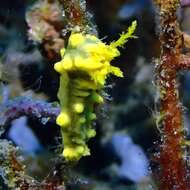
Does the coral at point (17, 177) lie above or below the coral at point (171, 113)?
below

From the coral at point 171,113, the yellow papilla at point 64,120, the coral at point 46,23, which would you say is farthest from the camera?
the coral at point 46,23

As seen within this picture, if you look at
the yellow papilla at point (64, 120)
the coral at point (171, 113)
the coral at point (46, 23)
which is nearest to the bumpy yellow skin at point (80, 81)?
the yellow papilla at point (64, 120)

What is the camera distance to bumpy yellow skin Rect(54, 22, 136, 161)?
1.29m

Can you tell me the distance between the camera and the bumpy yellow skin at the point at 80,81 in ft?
4.22

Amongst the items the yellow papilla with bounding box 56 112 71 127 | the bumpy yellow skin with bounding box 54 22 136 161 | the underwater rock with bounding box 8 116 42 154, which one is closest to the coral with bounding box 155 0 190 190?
the bumpy yellow skin with bounding box 54 22 136 161

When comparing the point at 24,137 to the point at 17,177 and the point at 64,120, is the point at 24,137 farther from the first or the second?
the point at 64,120

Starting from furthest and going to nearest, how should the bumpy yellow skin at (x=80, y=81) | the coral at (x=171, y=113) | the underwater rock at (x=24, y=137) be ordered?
1. the underwater rock at (x=24, y=137)
2. the coral at (x=171, y=113)
3. the bumpy yellow skin at (x=80, y=81)

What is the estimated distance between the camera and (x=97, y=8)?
275cm

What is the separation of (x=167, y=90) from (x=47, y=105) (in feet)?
2.29

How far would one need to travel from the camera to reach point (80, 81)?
52.1 inches

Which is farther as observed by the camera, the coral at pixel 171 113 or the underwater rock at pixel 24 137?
the underwater rock at pixel 24 137

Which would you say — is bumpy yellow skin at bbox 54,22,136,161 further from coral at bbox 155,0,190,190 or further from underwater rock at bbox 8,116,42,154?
underwater rock at bbox 8,116,42,154

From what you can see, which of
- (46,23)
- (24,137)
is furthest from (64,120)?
(24,137)

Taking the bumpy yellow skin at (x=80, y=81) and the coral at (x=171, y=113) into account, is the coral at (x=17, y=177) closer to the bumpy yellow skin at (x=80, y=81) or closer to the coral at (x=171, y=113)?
the bumpy yellow skin at (x=80, y=81)
